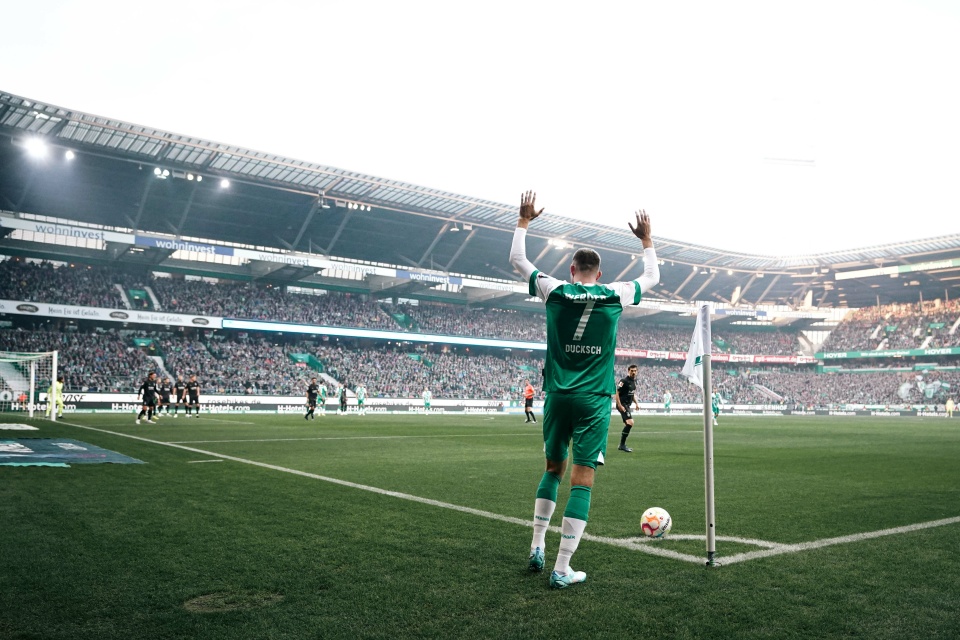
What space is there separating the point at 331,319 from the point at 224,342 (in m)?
8.29

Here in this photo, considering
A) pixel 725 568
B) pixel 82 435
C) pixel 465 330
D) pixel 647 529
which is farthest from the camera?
pixel 465 330

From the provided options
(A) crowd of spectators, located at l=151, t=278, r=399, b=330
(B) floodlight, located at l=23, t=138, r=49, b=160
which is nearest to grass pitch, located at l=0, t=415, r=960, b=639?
(B) floodlight, located at l=23, t=138, r=49, b=160

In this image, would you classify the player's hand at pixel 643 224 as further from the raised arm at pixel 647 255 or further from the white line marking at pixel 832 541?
the white line marking at pixel 832 541

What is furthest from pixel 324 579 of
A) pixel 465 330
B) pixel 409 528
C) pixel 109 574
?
pixel 465 330

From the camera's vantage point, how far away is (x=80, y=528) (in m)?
6.52

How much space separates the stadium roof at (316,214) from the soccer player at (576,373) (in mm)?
38495

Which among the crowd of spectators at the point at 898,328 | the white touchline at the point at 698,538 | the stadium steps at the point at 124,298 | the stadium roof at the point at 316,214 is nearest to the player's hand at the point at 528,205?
the white touchline at the point at 698,538

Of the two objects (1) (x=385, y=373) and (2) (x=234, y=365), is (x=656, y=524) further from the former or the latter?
(1) (x=385, y=373)

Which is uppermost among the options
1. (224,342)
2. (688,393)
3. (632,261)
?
(632,261)

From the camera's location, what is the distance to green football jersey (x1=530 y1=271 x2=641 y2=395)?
5.03 metres

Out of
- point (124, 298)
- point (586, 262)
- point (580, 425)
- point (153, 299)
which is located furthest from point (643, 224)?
point (153, 299)

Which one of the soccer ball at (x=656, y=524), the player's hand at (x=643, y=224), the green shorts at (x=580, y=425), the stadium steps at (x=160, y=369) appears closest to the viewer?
the green shorts at (x=580, y=425)

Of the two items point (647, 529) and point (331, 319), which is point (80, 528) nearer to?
point (647, 529)

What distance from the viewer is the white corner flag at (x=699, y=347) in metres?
5.24
